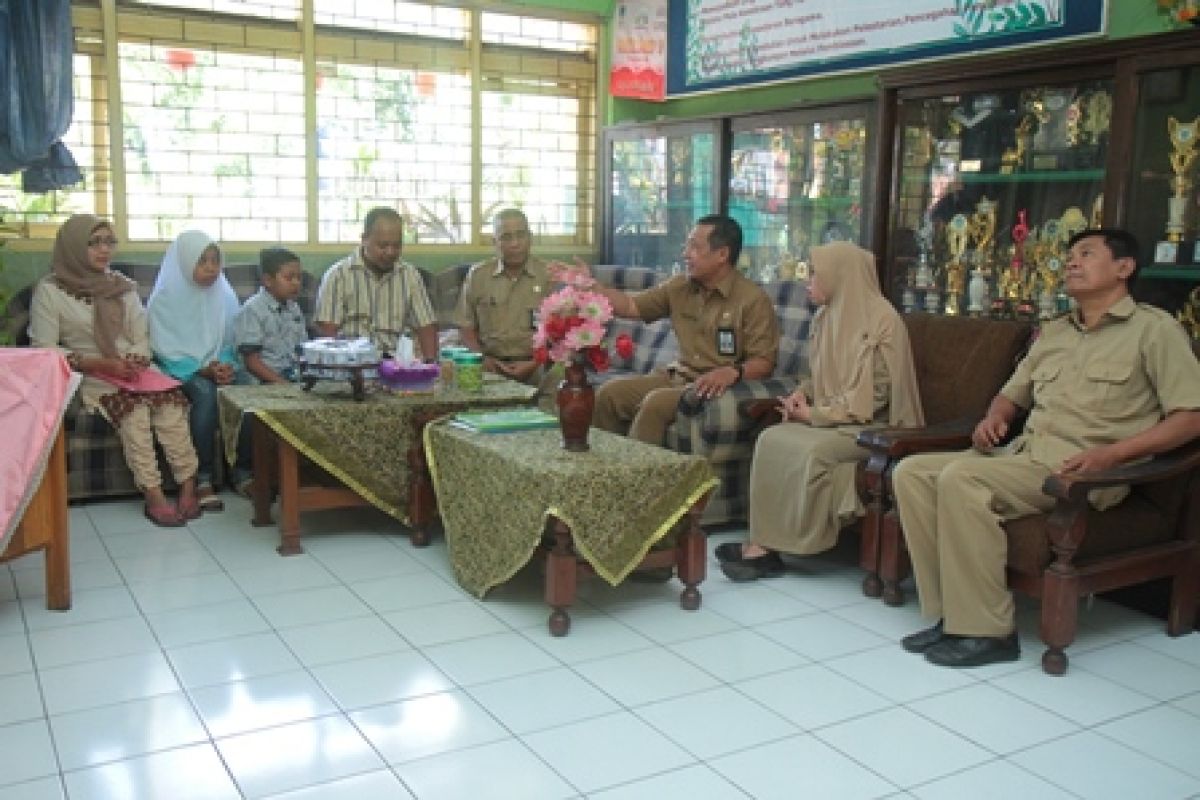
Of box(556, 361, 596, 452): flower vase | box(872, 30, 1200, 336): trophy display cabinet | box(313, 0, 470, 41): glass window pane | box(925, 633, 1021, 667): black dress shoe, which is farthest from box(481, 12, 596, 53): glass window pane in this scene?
box(925, 633, 1021, 667): black dress shoe

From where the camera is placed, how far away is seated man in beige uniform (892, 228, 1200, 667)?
9.80ft

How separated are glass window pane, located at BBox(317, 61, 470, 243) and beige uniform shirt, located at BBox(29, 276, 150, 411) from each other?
1.49 metres

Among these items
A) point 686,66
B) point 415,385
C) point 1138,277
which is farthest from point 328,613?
point 686,66

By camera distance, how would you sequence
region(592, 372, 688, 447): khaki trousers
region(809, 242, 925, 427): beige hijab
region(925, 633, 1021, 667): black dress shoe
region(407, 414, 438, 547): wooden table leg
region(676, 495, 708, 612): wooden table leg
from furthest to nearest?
region(592, 372, 688, 447): khaki trousers → region(407, 414, 438, 547): wooden table leg → region(809, 242, 925, 427): beige hijab → region(676, 495, 708, 612): wooden table leg → region(925, 633, 1021, 667): black dress shoe

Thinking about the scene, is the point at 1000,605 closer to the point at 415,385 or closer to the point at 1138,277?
the point at 1138,277

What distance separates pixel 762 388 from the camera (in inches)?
161

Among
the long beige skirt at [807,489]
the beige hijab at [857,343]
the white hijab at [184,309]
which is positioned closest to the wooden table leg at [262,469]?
the white hijab at [184,309]

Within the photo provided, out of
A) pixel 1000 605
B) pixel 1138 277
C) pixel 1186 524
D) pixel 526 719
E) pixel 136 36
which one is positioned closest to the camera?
pixel 526 719

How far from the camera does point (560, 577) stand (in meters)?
3.09

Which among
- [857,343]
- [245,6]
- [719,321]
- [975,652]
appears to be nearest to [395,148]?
[245,6]

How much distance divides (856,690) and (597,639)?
0.75m

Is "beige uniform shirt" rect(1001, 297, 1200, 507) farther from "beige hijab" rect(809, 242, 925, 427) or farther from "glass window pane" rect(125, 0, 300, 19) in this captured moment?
"glass window pane" rect(125, 0, 300, 19)

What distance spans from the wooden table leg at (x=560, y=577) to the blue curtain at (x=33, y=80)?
3058 millimetres

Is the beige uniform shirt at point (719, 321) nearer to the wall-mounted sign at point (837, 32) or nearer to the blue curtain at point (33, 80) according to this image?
the wall-mounted sign at point (837, 32)
